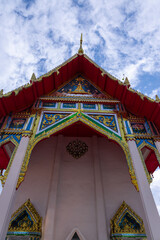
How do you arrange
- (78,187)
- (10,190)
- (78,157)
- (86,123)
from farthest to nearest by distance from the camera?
1. (78,157)
2. (78,187)
3. (86,123)
4. (10,190)

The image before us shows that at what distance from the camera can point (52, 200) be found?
5.62 m

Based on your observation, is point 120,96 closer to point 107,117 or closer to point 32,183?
point 107,117

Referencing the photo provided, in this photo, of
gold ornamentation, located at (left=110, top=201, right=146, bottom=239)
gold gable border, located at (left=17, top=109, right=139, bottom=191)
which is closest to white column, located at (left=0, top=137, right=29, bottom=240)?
gold gable border, located at (left=17, top=109, right=139, bottom=191)

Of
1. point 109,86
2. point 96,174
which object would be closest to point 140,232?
point 96,174

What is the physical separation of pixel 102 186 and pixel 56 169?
176 centimetres

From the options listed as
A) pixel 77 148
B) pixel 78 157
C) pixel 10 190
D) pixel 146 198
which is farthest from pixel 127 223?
pixel 10 190

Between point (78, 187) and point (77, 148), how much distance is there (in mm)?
1555

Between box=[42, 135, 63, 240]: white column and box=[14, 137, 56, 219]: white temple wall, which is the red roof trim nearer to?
box=[14, 137, 56, 219]: white temple wall

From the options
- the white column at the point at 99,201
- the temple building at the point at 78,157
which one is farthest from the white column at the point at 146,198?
the white column at the point at 99,201

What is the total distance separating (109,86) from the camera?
637 centimetres

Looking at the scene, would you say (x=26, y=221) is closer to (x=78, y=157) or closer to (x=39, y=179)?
(x=39, y=179)

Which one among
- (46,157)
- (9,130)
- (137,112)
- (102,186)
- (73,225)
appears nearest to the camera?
(9,130)

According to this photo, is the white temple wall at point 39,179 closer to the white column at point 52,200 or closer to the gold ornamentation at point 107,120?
the white column at point 52,200

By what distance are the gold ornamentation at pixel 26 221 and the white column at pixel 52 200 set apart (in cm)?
23
